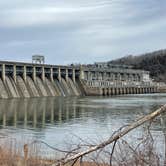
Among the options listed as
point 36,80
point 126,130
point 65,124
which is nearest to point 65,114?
point 65,124

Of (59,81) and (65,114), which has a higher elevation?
(59,81)

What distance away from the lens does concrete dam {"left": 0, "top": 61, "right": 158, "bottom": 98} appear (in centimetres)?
6881

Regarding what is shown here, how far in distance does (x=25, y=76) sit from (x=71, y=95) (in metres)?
11.6

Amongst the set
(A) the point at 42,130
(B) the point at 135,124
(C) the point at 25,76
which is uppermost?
(C) the point at 25,76

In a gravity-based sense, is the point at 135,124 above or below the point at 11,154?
above

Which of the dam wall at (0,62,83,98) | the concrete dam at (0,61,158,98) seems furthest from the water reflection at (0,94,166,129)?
the dam wall at (0,62,83,98)

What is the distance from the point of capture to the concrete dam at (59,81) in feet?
226

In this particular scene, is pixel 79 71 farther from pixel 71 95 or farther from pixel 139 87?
pixel 139 87

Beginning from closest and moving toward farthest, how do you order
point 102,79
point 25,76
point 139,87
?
point 25,76, point 102,79, point 139,87

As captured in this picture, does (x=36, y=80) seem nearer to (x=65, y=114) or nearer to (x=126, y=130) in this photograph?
(x=65, y=114)

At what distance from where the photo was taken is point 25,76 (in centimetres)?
7194

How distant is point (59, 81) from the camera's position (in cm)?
7975

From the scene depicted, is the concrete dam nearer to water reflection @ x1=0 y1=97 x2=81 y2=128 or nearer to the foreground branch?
water reflection @ x1=0 y1=97 x2=81 y2=128

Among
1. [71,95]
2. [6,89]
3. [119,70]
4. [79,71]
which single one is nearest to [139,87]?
[119,70]
